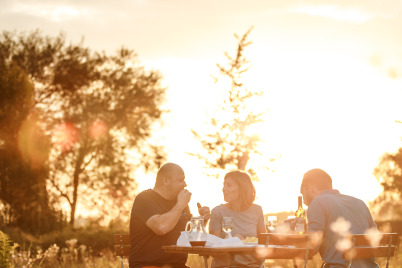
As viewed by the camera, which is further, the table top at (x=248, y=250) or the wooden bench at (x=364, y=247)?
the wooden bench at (x=364, y=247)

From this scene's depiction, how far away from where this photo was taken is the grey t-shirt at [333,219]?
7.14 metres

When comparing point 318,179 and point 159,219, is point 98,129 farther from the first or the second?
point 159,219

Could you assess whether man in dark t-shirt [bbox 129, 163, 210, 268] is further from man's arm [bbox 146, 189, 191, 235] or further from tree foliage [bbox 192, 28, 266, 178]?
tree foliage [bbox 192, 28, 266, 178]

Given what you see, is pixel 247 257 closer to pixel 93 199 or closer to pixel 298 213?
pixel 298 213

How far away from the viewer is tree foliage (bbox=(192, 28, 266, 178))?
61.8ft

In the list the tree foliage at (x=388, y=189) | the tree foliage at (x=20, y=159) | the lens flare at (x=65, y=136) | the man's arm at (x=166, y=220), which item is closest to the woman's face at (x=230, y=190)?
the man's arm at (x=166, y=220)

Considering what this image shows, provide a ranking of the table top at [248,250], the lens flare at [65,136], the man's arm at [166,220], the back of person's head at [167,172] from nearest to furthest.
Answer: the table top at [248,250] → the man's arm at [166,220] → the back of person's head at [167,172] → the lens flare at [65,136]

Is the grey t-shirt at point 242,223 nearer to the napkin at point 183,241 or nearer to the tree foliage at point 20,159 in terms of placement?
the napkin at point 183,241

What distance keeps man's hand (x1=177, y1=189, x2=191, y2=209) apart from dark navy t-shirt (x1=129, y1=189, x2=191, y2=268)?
24 cm

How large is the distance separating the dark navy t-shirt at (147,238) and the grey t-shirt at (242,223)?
758 millimetres

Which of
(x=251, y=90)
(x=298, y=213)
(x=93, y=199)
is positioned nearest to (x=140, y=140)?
(x=93, y=199)

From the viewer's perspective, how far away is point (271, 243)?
6.71 meters

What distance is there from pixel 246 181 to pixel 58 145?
26655mm

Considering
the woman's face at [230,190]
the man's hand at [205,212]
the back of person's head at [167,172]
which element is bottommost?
the man's hand at [205,212]
